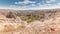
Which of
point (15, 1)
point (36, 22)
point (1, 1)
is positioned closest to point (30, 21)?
point (36, 22)

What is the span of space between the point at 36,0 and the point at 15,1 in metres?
0.27

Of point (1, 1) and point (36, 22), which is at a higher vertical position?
point (1, 1)

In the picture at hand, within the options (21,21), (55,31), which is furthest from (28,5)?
(55,31)

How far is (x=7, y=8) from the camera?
129 centimetres

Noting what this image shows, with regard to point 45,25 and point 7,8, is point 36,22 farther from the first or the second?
point 7,8

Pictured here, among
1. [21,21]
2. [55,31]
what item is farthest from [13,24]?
[55,31]

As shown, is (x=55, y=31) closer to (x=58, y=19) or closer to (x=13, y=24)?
(x=58, y=19)

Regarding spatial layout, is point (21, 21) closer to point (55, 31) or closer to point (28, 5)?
point (28, 5)

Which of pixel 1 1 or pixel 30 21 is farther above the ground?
pixel 1 1

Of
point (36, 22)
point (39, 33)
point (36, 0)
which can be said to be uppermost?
point (36, 0)

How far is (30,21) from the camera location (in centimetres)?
127

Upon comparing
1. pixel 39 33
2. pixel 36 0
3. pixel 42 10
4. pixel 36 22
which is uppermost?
pixel 36 0

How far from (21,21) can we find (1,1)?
0.36 meters

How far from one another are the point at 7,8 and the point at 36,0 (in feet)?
1.25
